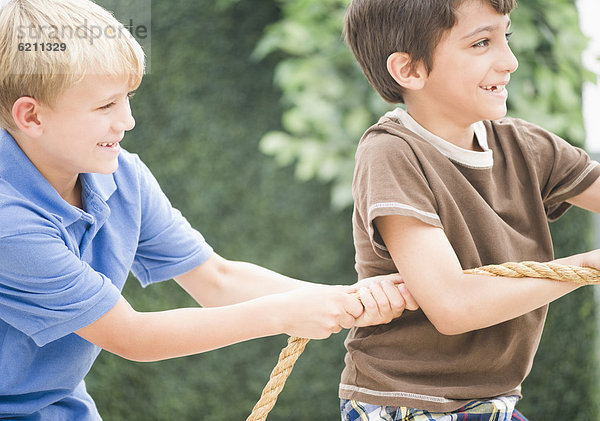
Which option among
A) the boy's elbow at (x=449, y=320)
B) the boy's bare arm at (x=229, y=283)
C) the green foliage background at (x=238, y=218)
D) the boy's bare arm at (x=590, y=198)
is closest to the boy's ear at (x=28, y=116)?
the boy's bare arm at (x=229, y=283)

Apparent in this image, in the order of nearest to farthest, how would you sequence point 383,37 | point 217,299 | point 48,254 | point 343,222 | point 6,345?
point 48,254
point 6,345
point 383,37
point 217,299
point 343,222

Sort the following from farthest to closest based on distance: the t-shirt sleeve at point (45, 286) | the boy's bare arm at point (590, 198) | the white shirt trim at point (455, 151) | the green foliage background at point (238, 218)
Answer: the green foliage background at point (238, 218)
the boy's bare arm at point (590, 198)
the white shirt trim at point (455, 151)
the t-shirt sleeve at point (45, 286)

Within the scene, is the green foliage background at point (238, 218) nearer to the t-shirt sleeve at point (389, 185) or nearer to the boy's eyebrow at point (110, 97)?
the t-shirt sleeve at point (389, 185)

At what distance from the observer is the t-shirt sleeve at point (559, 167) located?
170 centimetres

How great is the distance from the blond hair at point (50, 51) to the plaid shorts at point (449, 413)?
825 mm

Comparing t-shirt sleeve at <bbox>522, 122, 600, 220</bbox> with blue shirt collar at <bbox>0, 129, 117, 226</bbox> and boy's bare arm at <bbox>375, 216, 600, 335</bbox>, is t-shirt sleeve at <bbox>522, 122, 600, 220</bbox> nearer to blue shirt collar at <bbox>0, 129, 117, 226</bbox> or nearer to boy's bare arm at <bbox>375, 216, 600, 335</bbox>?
boy's bare arm at <bbox>375, 216, 600, 335</bbox>

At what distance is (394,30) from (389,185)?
14.7 inches

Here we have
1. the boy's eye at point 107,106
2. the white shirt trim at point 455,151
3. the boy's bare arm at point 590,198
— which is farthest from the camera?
the boy's bare arm at point 590,198

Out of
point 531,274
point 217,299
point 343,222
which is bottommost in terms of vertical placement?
point 343,222

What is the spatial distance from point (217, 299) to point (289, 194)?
1.35m

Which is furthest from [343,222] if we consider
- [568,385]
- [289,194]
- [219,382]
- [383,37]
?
[383,37]

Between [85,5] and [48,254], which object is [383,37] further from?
[48,254]

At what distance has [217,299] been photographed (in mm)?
1891

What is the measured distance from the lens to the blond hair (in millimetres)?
1425
